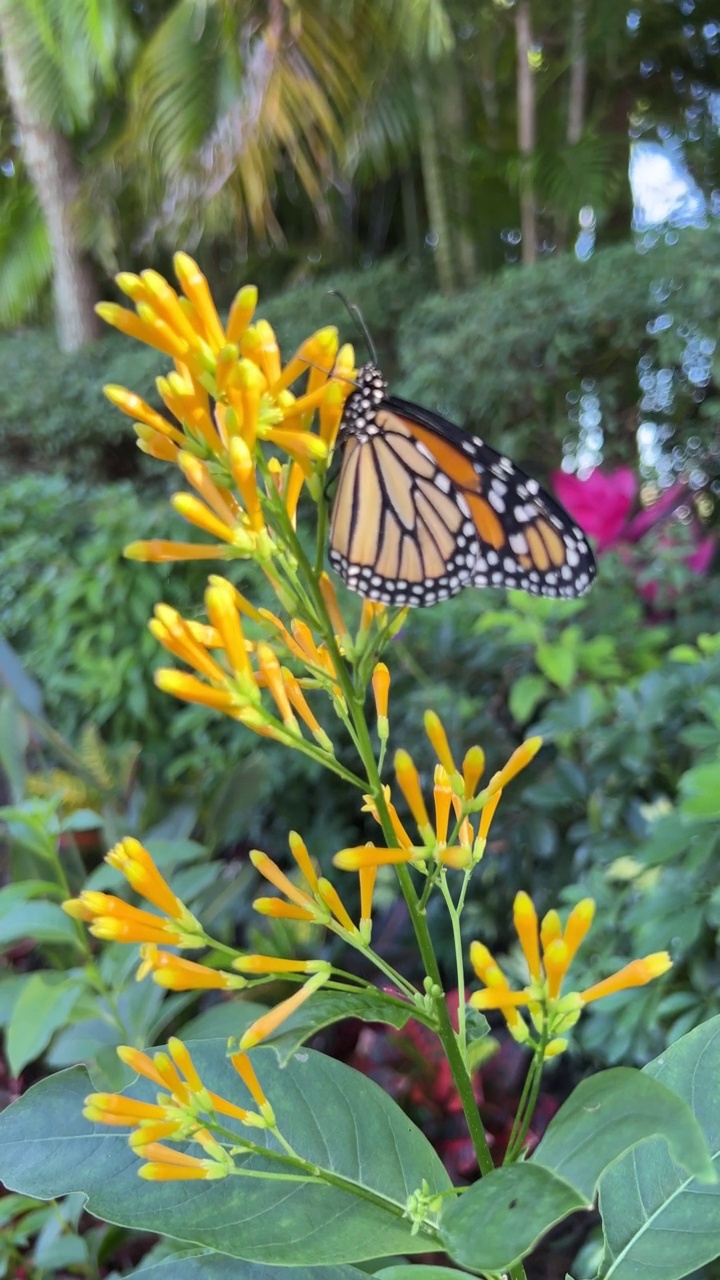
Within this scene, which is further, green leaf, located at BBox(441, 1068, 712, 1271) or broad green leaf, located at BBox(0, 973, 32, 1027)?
broad green leaf, located at BBox(0, 973, 32, 1027)

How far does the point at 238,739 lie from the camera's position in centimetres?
207

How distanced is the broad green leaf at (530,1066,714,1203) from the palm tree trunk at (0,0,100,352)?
18.0 feet

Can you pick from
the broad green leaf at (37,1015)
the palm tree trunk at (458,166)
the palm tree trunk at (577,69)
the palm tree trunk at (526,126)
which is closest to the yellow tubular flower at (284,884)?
the broad green leaf at (37,1015)

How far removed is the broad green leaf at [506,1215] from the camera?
0.34 metres

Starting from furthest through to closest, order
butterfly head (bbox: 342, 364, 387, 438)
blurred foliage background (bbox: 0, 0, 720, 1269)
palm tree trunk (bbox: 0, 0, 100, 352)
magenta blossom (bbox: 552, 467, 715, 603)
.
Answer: palm tree trunk (bbox: 0, 0, 100, 352) < magenta blossom (bbox: 552, 467, 715, 603) < blurred foliage background (bbox: 0, 0, 720, 1269) < butterfly head (bbox: 342, 364, 387, 438)

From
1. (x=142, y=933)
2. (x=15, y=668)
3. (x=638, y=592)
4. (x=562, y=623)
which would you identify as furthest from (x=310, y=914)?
(x=638, y=592)

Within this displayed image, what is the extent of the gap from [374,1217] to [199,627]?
1.27 ft

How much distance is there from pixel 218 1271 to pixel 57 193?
18.9 feet

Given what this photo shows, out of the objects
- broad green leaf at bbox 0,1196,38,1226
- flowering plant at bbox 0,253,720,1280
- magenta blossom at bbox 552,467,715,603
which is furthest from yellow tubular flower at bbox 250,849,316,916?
magenta blossom at bbox 552,467,715,603

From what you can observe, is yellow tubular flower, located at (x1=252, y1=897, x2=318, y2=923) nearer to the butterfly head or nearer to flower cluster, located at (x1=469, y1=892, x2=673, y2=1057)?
flower cluster, located at (x1=469, y1=892, x2=673, y2=1057)

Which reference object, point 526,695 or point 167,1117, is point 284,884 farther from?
point 526,695

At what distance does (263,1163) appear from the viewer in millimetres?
555

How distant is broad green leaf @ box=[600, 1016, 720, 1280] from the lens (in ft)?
1.74

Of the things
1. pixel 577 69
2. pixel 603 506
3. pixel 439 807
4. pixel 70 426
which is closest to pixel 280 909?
pixel 439 807
